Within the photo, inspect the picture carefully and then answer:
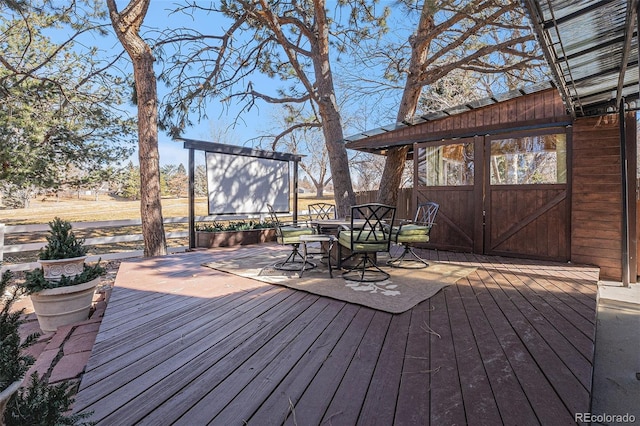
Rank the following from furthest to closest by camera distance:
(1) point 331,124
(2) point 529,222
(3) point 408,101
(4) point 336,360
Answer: (3) point 408,101 < (1) point 331,124 < (2) point 529,222 < (4) point 336,360

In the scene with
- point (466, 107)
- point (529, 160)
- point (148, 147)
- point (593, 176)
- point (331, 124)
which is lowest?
point (593, 176)

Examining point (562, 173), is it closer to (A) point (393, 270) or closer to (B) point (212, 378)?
(A) point (393, 270)

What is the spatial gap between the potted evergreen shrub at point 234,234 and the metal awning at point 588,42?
564 centimetres

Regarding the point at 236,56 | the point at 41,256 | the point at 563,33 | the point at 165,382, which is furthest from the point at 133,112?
the point at 563,33

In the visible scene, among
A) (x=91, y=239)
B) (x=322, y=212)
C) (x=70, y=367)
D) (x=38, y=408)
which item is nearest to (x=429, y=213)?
(x=322, y=212)

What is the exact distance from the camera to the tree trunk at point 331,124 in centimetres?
713

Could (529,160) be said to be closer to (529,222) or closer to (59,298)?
(529,222)

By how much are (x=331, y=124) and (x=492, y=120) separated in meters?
3.40

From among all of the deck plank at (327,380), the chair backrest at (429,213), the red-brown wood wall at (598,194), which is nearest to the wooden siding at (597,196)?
the red-brown wood wall at (598,194)

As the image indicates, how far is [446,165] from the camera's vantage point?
5.72 metres

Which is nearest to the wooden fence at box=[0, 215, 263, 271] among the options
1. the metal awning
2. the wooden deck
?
the wooden deck

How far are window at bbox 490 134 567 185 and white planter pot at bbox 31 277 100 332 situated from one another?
581 centimetres

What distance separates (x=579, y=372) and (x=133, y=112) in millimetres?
9491

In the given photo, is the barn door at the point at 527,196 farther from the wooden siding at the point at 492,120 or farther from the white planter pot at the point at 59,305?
the white planter pot at the point at 59,305
